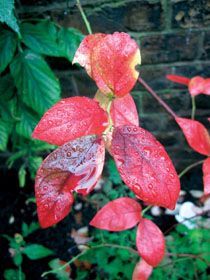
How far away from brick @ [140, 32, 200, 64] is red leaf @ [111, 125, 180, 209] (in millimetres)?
723

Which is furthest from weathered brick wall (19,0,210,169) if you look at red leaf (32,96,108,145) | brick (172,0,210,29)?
red leaf (32,96,108,145)

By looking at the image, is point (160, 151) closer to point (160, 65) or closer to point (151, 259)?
point (151, 259)

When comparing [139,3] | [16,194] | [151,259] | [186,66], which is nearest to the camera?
[151,259]

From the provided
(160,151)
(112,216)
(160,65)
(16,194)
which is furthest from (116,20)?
(16,194)

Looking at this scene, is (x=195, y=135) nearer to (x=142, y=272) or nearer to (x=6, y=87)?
(x=142, y=272)

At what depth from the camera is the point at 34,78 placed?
35.4 inches

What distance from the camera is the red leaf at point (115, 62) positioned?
17.7 inches

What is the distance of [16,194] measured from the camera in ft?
5.01

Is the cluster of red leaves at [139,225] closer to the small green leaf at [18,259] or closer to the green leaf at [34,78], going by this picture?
the green leaf at [34,78]

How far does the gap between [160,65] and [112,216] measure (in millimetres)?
600

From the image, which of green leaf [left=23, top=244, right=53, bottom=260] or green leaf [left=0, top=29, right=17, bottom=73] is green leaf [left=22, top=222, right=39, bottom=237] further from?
green leaf [left=0, top=29, right=17, bottom=73]

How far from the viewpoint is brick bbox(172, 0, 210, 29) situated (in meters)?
0.99

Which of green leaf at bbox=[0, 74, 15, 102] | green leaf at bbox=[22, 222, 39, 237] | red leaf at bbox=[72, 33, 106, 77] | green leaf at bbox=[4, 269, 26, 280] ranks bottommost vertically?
green leaf at bbox=[4, 269, 26, 280]

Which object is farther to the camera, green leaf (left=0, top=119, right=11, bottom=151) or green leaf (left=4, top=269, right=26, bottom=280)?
green leaf (left=4, top=269, right=26, bottom=280)
